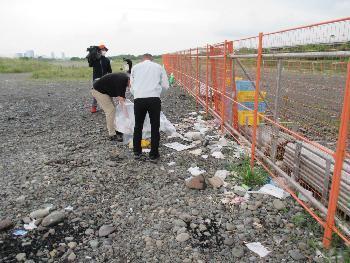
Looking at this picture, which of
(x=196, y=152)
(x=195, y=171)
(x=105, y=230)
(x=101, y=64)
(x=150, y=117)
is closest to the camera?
(x=105, y=230)

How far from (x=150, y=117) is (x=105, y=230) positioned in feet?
7.32

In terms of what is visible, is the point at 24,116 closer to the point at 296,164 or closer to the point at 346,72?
the point at 296,164

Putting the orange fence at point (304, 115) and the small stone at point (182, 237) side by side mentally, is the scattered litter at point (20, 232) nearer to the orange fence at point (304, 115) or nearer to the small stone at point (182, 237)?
the small stone at point (182, 237)

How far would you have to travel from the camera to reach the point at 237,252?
2873 millimetres

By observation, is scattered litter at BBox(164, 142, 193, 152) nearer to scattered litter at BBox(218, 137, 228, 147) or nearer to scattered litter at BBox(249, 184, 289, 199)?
scattered litter at BBox(218, 137, 228, 147)

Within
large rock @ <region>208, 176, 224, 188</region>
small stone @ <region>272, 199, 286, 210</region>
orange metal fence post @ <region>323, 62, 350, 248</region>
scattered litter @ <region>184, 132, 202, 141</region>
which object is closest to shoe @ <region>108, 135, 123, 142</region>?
scattered litter @ <region>184, 132, 202, 141</region>

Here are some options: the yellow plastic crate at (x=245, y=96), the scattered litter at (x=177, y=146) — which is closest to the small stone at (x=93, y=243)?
the scattered litter at (x=177, y=146)

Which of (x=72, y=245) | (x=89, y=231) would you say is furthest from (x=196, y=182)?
(x=72, y=245)

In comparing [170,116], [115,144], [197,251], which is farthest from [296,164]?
[170,116]

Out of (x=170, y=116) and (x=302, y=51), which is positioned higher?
(x=302, y=51)

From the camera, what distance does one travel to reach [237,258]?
2.82 metres

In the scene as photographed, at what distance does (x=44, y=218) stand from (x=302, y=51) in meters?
3.05

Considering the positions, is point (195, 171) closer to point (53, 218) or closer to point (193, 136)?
point (193, 136)

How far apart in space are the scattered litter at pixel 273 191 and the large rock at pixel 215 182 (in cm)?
43
